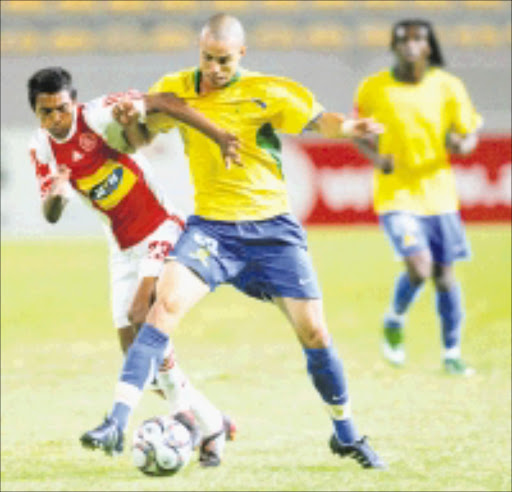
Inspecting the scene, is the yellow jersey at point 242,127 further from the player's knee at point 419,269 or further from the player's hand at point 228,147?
the player's knee at point 419,269

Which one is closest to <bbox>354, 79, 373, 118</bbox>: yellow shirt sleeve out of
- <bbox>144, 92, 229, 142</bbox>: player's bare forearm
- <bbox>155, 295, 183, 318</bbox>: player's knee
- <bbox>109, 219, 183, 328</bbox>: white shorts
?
<bbox>109, 219, 183, 328</bbox>: white shorts

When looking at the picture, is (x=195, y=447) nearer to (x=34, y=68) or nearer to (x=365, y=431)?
(x=365, y=431)

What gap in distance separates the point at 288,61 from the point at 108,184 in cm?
1675

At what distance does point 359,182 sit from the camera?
71.3 feet

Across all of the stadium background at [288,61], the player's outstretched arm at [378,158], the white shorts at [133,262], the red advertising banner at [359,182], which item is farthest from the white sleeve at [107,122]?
the red advertising banner at [359,182]

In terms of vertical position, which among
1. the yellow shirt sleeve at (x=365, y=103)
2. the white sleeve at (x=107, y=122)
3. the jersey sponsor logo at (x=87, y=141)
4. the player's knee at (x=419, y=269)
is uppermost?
the white sleeve at (x=107, y=122)

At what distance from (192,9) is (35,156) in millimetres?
19046

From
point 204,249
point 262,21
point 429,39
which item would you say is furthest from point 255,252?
point 262,21

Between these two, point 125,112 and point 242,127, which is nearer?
point 125,112

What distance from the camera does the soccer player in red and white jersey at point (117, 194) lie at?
6234 mm

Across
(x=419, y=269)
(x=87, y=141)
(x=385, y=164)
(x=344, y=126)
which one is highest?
(x=344, y=126)

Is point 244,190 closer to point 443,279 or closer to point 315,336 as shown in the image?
point 315,336

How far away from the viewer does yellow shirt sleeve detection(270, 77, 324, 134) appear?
601cm

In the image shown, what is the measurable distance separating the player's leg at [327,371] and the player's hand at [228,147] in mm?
698
